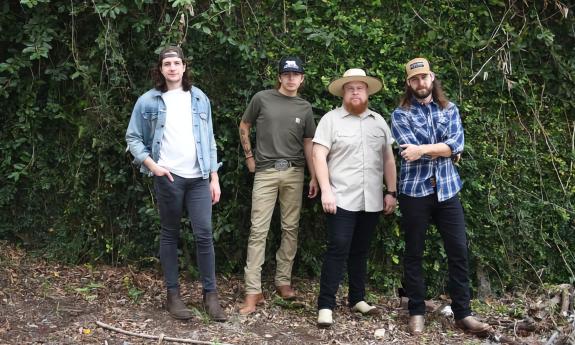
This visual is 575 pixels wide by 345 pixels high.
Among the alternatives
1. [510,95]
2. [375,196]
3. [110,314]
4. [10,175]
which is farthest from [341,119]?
[10,175]

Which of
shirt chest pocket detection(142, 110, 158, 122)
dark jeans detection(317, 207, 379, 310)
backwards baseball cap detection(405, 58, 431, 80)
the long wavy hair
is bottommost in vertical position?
dark jeans detection(317, 207, 379, 310)

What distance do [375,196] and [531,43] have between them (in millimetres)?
2164

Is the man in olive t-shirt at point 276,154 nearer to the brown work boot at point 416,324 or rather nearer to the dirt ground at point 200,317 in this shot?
the dirt ground at point 200,317

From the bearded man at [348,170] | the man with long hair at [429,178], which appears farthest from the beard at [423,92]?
the bearded man at [348,170]

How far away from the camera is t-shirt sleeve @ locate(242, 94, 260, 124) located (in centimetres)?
452

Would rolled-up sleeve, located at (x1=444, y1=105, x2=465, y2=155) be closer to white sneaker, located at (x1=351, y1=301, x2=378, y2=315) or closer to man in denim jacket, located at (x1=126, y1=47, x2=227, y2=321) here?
white sneaker, located at (x1=351, y1=301, x2=378, y2=315)

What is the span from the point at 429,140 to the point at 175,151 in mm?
1705

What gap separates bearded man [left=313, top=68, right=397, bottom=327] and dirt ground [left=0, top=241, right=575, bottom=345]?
0.33 meters

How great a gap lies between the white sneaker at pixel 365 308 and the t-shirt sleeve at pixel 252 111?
1586mm

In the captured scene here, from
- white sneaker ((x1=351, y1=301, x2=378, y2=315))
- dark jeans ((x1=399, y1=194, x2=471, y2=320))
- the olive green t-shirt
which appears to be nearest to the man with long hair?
dark jeans ((x1=399, y1=194, x2=471, y2=320))

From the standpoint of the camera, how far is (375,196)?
4.20 metres

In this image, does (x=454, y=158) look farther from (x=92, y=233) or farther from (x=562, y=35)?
(x=92, y=233)

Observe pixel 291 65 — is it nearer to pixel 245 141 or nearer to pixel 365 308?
pixel 245 141

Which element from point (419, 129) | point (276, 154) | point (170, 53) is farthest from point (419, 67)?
point (170, 53)
